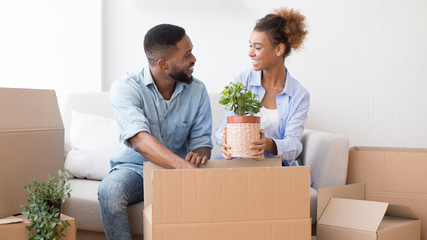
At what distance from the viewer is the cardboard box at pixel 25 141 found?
5.03ft

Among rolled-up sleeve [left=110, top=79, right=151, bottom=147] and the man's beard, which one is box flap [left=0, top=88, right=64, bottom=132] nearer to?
rolled-up sleeve [left=110, top=79, right=151, bottom=147]

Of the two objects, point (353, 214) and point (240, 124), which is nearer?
point (240, 124)

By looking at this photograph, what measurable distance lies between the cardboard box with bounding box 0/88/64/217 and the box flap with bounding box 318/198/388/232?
41.5 inches

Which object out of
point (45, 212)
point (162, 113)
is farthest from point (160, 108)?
point (45, 212)

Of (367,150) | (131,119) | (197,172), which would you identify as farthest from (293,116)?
(197,172)

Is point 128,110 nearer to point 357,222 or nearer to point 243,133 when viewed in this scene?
point 243,133

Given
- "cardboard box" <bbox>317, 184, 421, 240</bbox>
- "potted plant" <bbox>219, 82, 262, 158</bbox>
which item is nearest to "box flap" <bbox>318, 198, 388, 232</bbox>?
"cardboard box" <bbox>317, 184, 421, 240</bbox>

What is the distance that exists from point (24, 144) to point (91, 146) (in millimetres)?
828

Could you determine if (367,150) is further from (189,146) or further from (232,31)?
(232,31)

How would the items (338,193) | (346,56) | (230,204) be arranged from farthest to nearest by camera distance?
(346,56) < (338,193) < (230,204)

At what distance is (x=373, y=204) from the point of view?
183cm

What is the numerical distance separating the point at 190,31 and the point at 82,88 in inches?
29.8

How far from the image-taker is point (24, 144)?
1.59m

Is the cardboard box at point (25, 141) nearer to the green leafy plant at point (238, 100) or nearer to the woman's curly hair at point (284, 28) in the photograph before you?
the green leafy plant at point (238, 100)
